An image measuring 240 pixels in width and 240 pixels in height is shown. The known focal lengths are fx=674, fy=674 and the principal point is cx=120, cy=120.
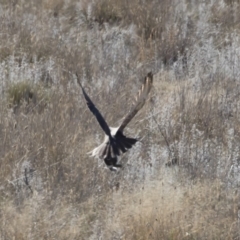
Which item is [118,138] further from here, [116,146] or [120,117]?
[120,117]

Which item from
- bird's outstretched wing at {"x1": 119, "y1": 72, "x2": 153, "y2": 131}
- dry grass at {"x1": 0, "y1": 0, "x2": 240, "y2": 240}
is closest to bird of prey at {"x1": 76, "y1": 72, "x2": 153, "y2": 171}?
bird's outstretched wing at {"x1": 119, "y1": 72, "x2": 153, "y2": 131}

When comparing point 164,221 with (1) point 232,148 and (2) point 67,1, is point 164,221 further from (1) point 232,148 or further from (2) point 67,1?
(2) point 67,1

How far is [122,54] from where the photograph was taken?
6.20 metres

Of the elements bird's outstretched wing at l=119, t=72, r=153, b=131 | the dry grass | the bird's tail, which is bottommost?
the dry grass

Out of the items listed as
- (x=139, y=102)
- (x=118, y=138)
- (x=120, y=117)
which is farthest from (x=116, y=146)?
(x=120, y=117)

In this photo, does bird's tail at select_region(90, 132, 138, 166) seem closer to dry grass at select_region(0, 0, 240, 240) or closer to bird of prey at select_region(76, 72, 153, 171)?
bird of prey at select_region(76, 72, 153, 171)

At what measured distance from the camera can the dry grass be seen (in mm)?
3385

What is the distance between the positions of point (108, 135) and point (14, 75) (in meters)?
2.33

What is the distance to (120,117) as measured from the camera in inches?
183

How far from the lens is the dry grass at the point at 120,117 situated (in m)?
3.38

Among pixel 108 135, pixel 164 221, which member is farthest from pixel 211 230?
pixel 108 135

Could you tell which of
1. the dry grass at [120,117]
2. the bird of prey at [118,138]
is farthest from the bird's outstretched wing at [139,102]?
the dry grass at [120,117]

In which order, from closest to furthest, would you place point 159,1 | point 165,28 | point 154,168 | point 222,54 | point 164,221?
point 164,221, point 154,168, point 222,54, point 165,28, point 159,1

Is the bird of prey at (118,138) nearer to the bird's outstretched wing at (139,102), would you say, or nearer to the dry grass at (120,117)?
the bird's outstretched wing at (139,102)
